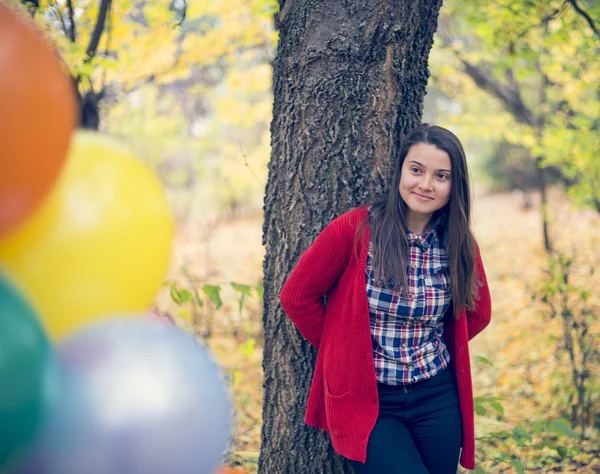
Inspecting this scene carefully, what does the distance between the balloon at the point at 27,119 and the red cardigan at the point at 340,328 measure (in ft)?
3.69

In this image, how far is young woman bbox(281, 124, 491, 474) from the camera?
1.82 metres

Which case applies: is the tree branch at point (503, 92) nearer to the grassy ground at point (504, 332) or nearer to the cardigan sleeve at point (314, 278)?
the grassy ground at point (504, 332)

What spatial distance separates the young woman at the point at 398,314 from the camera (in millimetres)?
1821

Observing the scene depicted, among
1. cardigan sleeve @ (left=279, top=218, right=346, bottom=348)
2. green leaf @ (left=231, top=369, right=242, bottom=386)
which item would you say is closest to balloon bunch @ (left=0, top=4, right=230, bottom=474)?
cardigan sleeve @ (left=279, top=218, right=346, bottom=348)

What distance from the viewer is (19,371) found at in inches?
29.9

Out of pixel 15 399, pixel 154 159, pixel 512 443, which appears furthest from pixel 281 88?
pixel 154 159

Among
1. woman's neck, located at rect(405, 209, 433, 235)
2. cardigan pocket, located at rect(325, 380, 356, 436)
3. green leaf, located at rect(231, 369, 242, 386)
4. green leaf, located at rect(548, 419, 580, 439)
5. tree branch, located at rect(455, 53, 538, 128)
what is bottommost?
green leaf, located at rect(548, 419, 580, 439)

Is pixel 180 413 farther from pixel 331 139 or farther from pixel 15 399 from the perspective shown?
pixel 331 139

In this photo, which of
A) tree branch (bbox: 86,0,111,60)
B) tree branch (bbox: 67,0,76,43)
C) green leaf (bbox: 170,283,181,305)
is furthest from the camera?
tree branch (bbox: 86,0,111,60)

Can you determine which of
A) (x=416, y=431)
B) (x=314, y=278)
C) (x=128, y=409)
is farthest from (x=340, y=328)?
(x=128, y=409)

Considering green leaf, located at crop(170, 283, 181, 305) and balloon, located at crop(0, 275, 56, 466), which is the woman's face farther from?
balloon, located at crop(0, 275, 56, 466)

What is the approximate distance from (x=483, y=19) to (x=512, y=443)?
3004 mm

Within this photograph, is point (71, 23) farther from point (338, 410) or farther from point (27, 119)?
point (27, 119)

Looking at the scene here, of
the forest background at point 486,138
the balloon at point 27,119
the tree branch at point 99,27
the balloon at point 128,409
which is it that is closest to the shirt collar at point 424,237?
the forest background at point 486,138
